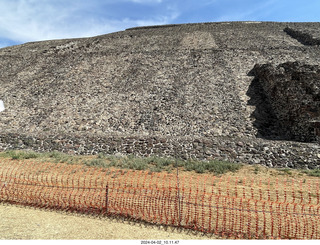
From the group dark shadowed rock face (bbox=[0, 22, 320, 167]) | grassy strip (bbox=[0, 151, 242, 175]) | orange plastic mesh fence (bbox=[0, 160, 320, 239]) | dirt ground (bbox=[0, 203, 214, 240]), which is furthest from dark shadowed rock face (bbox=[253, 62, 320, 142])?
dirt ground (bbox=[0, 203, 214, 240])

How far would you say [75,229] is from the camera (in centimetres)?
680

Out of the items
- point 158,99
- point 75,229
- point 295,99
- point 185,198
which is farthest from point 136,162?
point 295,99

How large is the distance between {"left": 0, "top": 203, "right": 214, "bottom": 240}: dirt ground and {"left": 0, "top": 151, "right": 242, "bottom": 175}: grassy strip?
4658 millimetres

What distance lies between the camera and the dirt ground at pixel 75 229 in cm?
646

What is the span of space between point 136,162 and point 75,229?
5.89 meters

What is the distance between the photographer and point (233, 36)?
3266cm

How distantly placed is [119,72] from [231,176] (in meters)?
18.5

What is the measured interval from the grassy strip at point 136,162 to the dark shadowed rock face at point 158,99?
80 centimetres

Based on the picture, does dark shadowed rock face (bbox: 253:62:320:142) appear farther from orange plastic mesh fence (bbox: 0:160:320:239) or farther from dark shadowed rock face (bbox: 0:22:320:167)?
orange plastic mesh fence (bbox: 0:160:320:239)

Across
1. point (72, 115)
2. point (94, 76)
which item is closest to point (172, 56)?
point (94, 76)

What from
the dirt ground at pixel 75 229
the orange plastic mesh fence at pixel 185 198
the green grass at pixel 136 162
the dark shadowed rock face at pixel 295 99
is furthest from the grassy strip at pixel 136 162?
the dark shadowed rock face at pixel 295 99

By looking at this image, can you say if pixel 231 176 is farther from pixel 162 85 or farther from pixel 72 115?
pixel 72 115

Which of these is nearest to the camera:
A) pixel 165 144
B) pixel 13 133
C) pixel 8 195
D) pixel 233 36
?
pixel 8 195

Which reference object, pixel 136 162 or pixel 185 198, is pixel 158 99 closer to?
pixel 136 162
